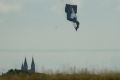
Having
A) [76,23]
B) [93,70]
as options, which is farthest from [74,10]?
[93,70]

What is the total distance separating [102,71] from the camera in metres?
27.8

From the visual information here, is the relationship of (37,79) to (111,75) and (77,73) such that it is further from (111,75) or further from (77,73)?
(111,75)

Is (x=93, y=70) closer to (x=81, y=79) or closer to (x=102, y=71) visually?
(x=102, y=71)

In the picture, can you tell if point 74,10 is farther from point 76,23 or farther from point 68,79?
point 68,79

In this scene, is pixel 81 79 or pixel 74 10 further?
pixel 74 10

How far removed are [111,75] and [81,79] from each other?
2.07 meters

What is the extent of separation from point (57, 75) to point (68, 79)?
135 centimetres

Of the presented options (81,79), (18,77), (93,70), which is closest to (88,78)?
(81,79)

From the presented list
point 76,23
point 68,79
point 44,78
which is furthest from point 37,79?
point 76,23

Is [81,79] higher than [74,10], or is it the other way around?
[74,10]

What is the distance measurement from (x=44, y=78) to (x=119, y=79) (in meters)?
4.38

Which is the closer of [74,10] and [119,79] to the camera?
[119,79]

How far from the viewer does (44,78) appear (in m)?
26.6

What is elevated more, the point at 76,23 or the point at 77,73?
the point at 76,23
